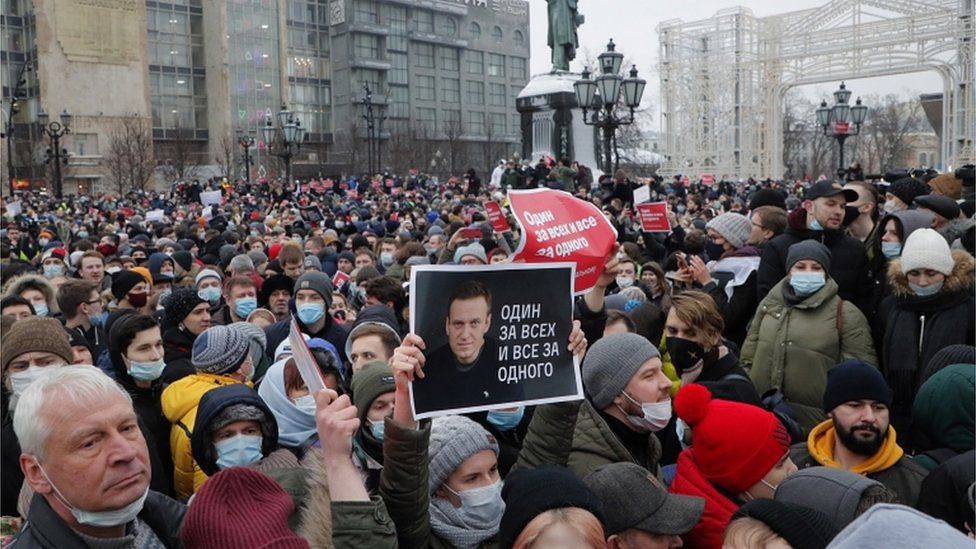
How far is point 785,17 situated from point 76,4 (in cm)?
4947

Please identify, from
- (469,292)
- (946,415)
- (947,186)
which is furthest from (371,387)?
(947,186)

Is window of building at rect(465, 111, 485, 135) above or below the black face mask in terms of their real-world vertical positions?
above

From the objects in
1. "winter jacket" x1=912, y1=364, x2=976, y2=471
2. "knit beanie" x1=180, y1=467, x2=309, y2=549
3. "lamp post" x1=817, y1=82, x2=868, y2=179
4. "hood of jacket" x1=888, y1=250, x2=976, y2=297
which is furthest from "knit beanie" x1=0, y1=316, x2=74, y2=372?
"lamp post" x1=817, y1=82, x2=868, y2=179

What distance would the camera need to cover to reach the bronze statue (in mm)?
27375

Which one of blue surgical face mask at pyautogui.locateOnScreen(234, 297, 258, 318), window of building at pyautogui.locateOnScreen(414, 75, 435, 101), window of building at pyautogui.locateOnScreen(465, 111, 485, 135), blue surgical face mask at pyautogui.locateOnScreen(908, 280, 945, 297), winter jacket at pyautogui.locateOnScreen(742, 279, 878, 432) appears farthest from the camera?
window of building at pyautogui.locateOnScreen(465, 111, 485, 135)

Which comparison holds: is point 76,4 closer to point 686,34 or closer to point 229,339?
point 686,34

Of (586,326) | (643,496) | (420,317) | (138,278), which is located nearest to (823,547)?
(643,496)

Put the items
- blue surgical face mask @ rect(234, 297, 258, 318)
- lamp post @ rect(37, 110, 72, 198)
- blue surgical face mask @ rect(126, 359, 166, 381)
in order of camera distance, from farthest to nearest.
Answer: lamp post @ rect(37, 110, 72, 198) → blue surgical face mask @ rect(234, 297, 258, 318) → blue surgical face mask @ rect(126, 359, 166, 381)

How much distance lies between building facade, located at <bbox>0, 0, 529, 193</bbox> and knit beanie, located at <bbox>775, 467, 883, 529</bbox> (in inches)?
2025

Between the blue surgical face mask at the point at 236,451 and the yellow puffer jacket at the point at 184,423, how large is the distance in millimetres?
317

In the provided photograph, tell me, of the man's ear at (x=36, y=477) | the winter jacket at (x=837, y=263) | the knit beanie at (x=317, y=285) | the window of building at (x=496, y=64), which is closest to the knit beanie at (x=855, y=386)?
the winter jacket at (x=837, y=263)

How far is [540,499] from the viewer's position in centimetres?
283

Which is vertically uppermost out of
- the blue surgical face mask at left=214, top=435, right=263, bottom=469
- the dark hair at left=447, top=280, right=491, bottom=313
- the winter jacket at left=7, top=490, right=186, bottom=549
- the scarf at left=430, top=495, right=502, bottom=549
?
the dark hair at left=447, top=280, right=491, bottom=313

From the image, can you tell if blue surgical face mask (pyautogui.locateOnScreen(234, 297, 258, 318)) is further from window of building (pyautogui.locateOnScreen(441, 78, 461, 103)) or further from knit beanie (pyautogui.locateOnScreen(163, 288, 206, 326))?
window of building (pyautogui.locateOnScreen(441, 78, 461, 103))
